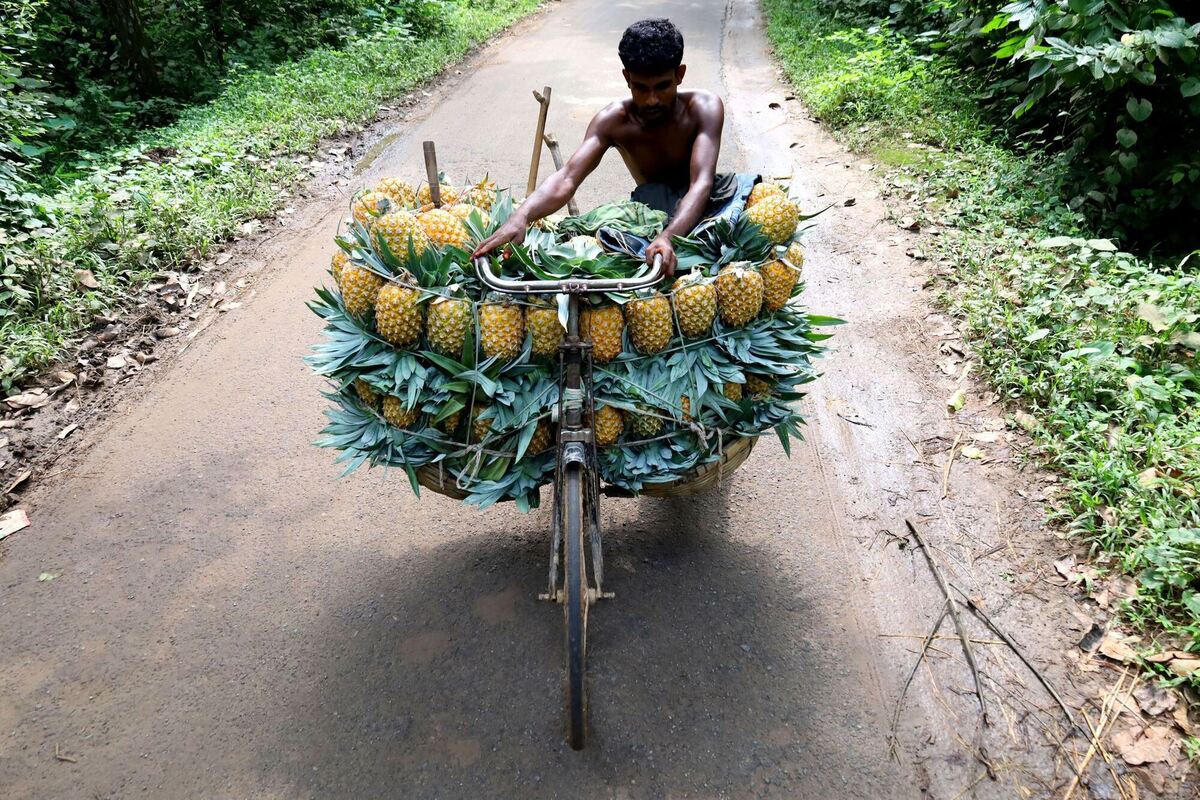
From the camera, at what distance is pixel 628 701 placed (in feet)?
8.41

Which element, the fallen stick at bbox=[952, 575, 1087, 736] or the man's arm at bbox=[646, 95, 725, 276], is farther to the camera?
the man's arm at bbox=[646, 95, 725, 276]

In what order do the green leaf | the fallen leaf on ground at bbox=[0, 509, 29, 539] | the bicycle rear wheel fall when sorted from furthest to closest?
the green leaf
the fallen leaf on ground at bbox=[0, 509, 29, 539]
the bicycle rear wheel

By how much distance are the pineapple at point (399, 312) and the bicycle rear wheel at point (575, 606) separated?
26.5 inches

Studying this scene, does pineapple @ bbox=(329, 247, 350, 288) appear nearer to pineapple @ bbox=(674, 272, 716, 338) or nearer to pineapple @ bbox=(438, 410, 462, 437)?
pineapple @ bbox=(438, 410, 462, 437)

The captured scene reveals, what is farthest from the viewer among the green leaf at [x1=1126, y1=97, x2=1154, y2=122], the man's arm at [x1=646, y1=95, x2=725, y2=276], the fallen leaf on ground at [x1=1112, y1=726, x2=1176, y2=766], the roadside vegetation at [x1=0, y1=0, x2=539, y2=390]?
the roadside vegetation at [x1=0, y1=0, x2=539, y2=390]

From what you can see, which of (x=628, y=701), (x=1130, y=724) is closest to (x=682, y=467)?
(x=628, y=701)

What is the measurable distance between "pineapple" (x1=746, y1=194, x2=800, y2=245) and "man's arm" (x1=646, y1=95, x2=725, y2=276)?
267 millimetres

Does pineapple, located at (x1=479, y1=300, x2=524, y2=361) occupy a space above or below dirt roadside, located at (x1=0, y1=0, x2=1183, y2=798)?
above

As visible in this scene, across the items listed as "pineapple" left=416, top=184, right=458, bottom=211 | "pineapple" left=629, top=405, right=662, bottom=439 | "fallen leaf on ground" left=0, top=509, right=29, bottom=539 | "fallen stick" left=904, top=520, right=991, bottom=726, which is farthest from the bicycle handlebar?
"fallen leaf on ground" left=0, top=509, right=29, bottom=539

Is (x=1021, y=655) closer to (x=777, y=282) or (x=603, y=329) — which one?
(x=777, y=282)

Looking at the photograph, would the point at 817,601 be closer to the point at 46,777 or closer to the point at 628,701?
the point at 628,701

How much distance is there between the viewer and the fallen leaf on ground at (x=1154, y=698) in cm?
244

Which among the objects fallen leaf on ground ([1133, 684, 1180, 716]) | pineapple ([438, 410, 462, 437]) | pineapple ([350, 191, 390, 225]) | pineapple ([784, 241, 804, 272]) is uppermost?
pineapple ([350, 191, 390, 225])

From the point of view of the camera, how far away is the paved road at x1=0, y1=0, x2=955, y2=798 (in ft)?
7.84
